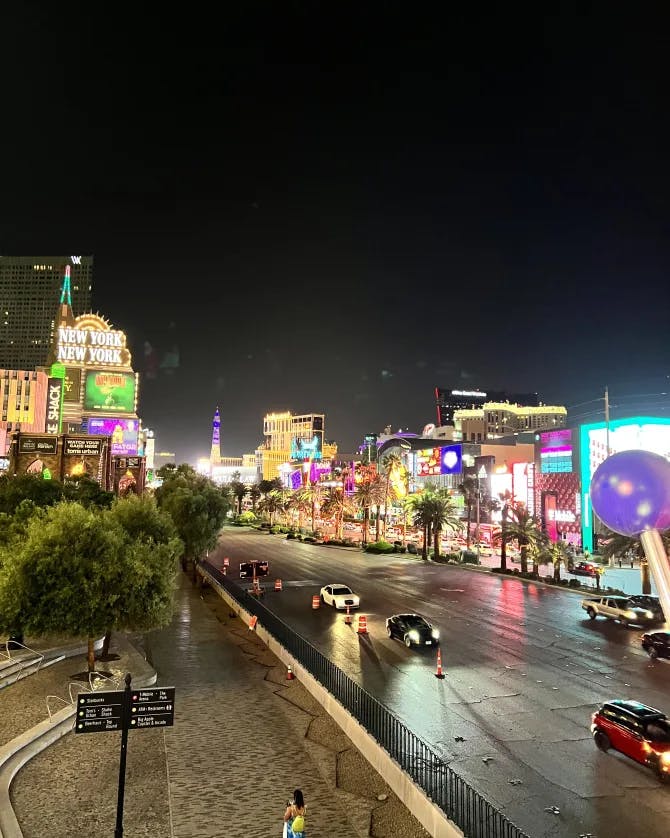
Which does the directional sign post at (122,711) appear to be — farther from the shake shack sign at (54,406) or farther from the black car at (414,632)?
the shake shack sign at (54,406)

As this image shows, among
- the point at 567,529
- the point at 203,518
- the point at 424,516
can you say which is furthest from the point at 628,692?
the point at 567,529

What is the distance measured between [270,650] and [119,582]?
326 inches

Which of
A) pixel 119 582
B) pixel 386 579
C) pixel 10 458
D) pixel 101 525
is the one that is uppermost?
pixel 10 458

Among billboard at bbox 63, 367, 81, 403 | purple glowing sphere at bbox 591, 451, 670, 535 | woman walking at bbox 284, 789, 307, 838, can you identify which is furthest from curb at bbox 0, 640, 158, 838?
billboard at bbox 63, 367, 81, 403

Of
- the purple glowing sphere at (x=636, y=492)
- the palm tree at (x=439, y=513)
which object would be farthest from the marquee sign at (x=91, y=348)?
the purple glowing sphere at (x=636, y=492)

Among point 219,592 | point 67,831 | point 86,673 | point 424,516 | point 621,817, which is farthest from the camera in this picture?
point 424,516

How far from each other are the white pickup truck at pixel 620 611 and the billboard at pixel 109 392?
95539mm

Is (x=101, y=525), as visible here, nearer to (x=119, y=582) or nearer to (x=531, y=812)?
(x=119, y=582)

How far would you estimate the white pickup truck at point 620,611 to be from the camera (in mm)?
27141

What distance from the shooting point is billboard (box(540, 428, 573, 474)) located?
74.9 meters

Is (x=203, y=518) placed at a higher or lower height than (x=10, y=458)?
lower

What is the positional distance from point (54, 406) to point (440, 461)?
6546cm

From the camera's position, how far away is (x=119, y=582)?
16906 millimetres

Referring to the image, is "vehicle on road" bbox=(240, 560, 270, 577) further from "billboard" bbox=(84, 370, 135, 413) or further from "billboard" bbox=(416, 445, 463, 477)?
"billboard" bbox=(84, 370, 135, 413)
